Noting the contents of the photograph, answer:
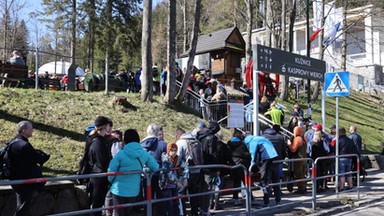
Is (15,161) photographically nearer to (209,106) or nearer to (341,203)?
(341,203)

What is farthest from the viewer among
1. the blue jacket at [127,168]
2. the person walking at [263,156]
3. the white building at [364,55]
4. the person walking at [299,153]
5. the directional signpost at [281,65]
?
the white building at [364,55]

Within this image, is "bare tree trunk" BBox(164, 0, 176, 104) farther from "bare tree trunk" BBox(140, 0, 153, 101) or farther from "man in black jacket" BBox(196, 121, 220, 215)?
"man in black jacket" BBox(196, 121, 220, 215)

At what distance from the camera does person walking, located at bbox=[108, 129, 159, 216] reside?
6.13 metres

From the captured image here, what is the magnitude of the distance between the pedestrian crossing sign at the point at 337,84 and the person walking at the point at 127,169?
738cm

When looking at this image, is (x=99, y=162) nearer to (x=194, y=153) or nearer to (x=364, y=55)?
(x=194, y=153)

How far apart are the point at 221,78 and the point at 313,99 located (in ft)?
22.4

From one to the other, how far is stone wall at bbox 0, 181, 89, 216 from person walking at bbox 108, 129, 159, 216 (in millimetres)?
1640

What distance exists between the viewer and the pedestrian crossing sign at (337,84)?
460 inches

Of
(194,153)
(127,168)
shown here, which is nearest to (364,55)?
(194,153)

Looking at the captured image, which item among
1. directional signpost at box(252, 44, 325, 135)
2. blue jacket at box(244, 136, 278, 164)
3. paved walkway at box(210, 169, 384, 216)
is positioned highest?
directional signpost at box(252, 44, 325, 135)

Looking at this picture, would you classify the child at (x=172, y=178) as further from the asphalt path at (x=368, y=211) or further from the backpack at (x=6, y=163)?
the asphalt path at (x=368, y=211)

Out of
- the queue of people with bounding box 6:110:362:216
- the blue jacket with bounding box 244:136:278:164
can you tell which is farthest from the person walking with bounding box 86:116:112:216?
the blue jacket with bounding box 244:136:278:164

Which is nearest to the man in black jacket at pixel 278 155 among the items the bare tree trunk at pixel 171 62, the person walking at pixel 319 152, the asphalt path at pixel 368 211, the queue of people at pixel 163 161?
the queue of people at pixel 163 161

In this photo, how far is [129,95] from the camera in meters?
16.6
